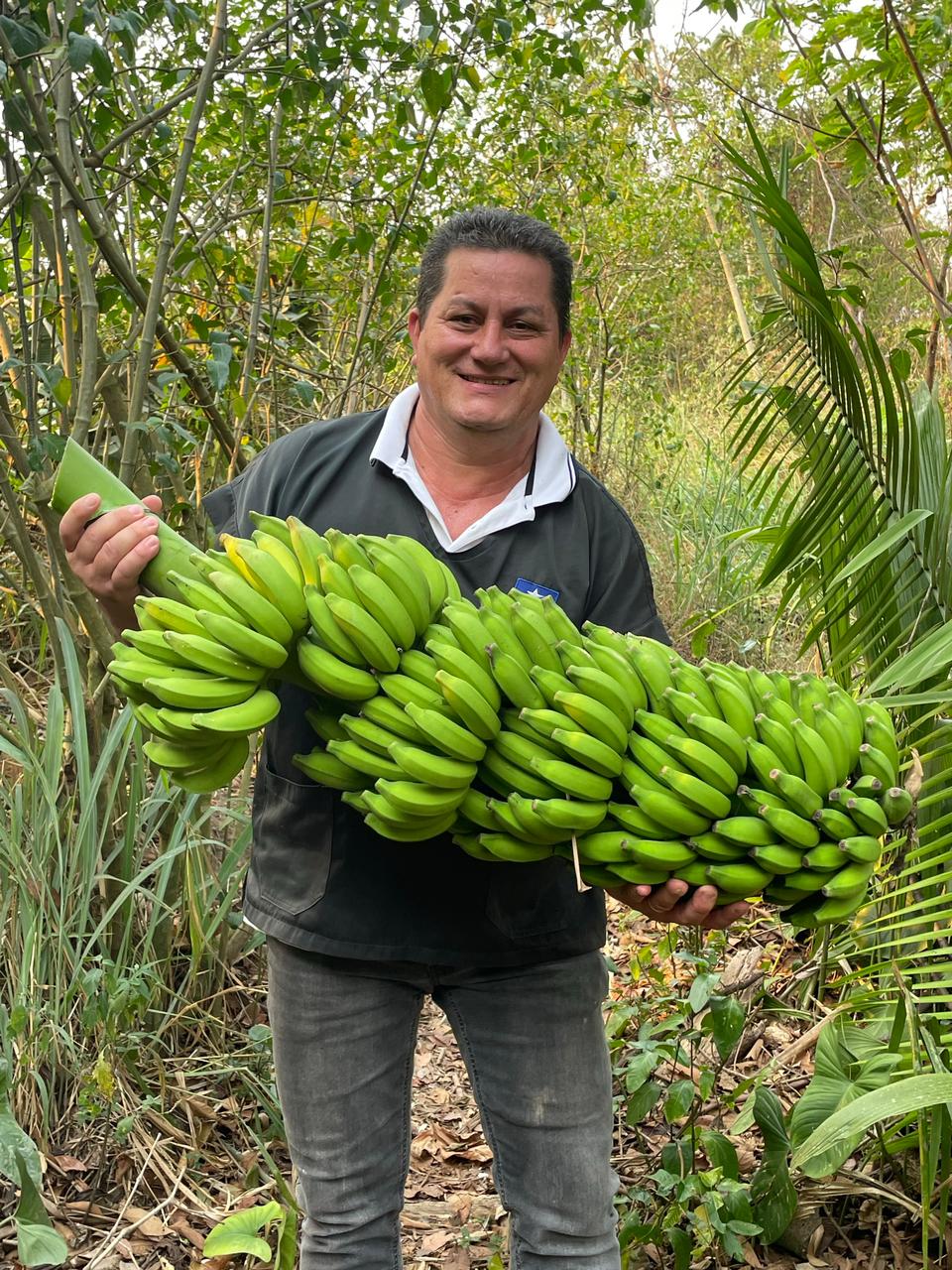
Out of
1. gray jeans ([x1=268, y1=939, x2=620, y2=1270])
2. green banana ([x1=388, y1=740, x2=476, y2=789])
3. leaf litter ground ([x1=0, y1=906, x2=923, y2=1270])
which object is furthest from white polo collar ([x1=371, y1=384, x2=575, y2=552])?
leaf litter ground ([x1=0, y1=906, x2=923, y2=1270])

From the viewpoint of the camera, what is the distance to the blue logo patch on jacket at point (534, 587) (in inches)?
82.7

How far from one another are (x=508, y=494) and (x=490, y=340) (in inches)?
12.5

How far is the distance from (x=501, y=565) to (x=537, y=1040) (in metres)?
0.94

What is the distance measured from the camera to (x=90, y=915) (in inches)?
133

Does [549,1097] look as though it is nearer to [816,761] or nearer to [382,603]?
[816,761]

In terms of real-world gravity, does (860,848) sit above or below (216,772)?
below

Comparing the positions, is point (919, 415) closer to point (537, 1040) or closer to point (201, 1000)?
point (537, 1040)

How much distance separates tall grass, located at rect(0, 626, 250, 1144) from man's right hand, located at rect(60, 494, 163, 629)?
1.39 meters

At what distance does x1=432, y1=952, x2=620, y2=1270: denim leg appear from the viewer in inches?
83.0

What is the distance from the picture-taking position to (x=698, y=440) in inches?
355

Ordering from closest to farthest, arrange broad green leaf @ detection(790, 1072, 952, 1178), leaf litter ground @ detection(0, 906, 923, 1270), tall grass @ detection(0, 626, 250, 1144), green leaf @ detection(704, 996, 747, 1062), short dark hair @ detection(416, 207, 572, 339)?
1. broad green leaf @ detection(790, 1072, 952, 1178)
2. short dark hair @ detection(416, 207, 572, 339)
3. green leaf @ detection(704, 996, 747, 1062)
4. leaf litter ground @ detection(0, 906, 923, 1270)
5. tall grass @ detection(0, 626, 250, 1144)

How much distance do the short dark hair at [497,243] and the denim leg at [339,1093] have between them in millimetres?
1374

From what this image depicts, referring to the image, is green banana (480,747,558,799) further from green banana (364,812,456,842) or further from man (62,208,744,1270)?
man (62,208,744,1270)

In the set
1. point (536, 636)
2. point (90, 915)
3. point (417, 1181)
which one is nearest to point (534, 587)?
point (536, 636)
